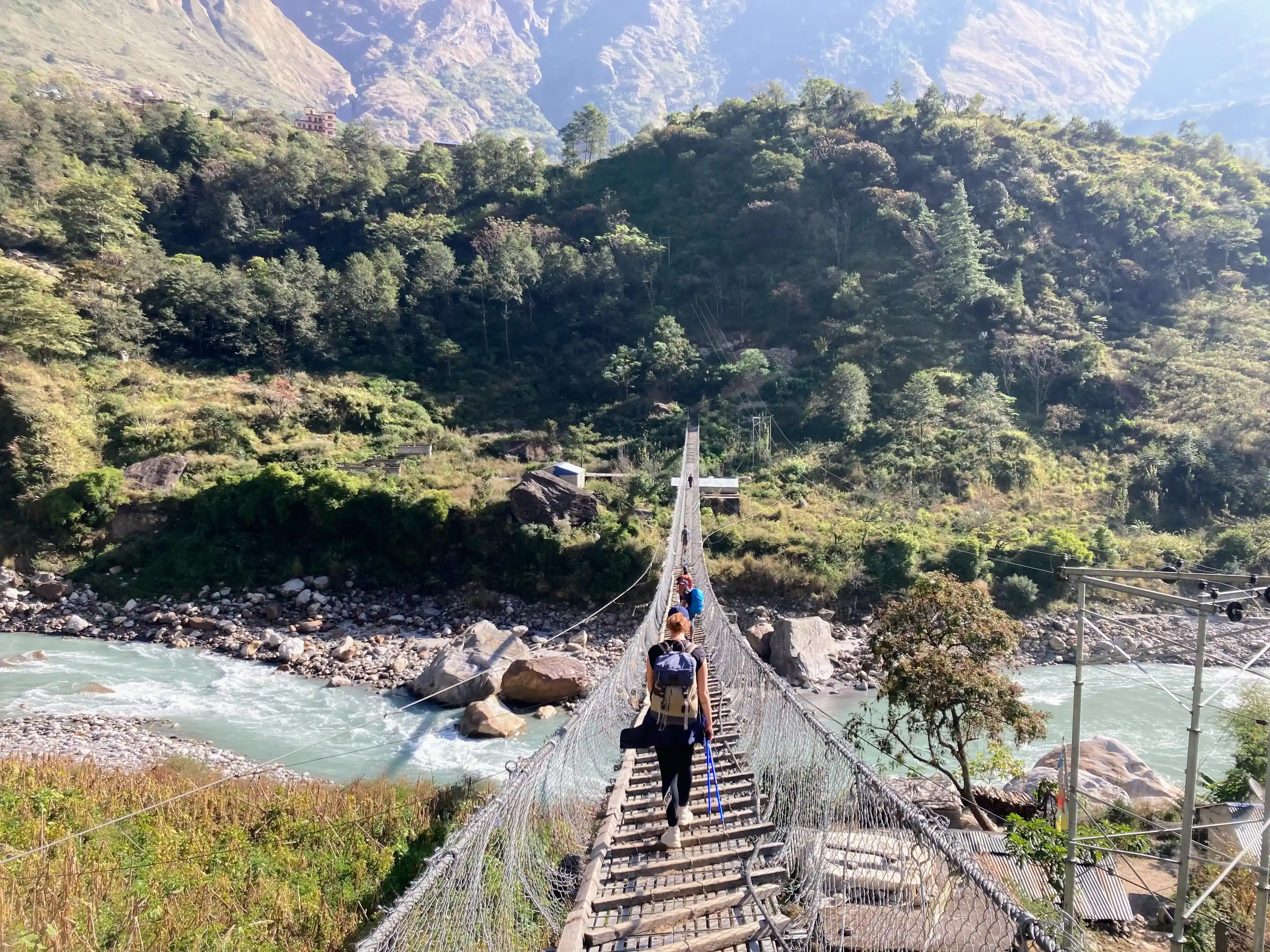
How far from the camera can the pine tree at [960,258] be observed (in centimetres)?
2108

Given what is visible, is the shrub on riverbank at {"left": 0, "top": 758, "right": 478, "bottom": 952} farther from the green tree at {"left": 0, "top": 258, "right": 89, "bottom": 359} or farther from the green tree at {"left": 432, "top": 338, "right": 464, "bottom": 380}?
the green tree at {"left": 432, "top": 338, "right": 464, "bottom": 380}

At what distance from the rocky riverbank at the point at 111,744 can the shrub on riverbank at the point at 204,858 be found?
1366mm

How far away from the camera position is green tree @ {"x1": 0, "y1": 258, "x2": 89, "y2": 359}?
15297 millimetres

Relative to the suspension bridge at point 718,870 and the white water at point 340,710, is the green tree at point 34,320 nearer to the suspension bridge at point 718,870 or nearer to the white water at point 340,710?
the white water at point 340,710

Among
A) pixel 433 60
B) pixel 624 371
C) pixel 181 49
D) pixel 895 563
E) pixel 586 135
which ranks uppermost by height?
pixel 433 60

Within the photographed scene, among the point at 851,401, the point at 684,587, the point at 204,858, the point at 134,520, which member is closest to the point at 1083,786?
the point at 684,587

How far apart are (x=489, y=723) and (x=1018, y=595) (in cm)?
886

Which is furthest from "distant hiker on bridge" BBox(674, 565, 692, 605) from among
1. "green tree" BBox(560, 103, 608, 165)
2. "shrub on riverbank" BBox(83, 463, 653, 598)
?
"green tree" BBox(560, 103, 608, 165)

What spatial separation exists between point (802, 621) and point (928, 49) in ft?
442

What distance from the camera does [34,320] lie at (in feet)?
51.0

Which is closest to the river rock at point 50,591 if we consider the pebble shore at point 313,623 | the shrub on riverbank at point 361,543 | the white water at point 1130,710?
the pebble shore at point 313,623

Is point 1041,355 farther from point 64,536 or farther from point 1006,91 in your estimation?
point 1006,91

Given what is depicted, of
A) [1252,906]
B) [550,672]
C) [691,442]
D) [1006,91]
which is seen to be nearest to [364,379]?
[691,442]

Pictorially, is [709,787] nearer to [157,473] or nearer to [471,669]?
[471,669]
